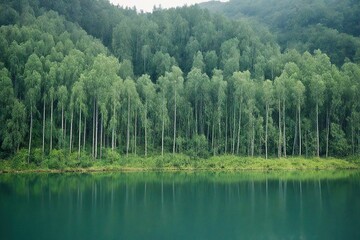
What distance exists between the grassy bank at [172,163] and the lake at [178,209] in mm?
7768

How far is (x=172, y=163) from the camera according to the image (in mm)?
40312

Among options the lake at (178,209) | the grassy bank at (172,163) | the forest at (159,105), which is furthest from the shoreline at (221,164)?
the lake at (178,209)

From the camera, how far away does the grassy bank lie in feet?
120

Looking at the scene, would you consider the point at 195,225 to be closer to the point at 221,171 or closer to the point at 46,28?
the point at 221,171

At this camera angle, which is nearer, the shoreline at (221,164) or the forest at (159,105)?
the shoreline at (221,164)

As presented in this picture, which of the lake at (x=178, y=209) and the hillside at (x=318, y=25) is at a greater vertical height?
the hillside at (x=318, y=25)

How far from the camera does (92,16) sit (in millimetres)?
72625

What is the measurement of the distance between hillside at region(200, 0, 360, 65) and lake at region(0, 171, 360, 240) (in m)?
45.8

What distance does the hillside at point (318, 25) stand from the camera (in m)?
67.8

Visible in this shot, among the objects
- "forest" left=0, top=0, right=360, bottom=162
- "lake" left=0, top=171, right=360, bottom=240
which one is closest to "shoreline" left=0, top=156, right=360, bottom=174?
"forest" left=0, top=0, right=360, bottom=162

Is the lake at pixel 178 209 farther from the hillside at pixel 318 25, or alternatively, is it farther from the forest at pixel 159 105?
the hillside at pixel 318 25

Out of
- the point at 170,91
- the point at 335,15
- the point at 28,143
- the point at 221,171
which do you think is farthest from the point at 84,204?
the point at 335,15

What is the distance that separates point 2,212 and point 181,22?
58.4 m

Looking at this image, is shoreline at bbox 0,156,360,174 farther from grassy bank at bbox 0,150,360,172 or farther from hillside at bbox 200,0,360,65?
hillside at bbox 200,0,360,65
